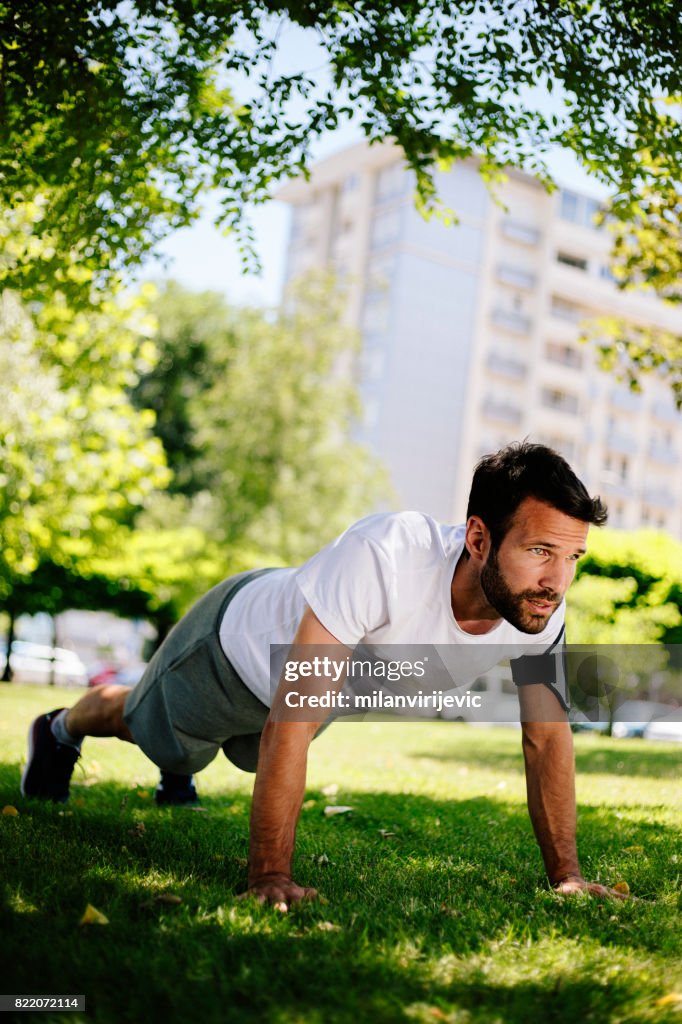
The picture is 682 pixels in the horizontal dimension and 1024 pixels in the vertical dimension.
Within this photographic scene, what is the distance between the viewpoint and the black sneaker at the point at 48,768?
4875 millimetres

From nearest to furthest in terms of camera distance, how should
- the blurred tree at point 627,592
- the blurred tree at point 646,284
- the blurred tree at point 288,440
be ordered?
the blurred tree at point 646,284 → the blurred tree at point 627,592 → the blurred tree at point 288,440

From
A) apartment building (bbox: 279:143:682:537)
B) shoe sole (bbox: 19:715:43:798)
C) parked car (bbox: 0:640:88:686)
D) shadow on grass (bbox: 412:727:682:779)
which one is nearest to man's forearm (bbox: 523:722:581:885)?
shoe sole (bbox: 19:715:43:798)

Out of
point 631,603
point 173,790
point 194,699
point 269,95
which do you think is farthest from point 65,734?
point 631,603

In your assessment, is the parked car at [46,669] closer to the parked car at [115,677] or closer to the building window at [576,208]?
the parked car at [115,677]

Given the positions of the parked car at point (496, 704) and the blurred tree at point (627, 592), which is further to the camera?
the blurred tree at point (627, 592)

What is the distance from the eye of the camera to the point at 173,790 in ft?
17.5

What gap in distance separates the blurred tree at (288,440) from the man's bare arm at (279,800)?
22.9 meters

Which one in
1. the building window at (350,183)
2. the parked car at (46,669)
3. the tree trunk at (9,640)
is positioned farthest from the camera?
the building window at (350,183)

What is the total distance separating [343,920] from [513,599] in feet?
3.76

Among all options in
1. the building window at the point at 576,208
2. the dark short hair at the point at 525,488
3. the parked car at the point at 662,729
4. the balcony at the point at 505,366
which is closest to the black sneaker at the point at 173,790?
the dark short hair at the point at 525,488

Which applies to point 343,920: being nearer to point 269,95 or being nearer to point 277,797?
point 277,797

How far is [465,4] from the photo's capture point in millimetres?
5309

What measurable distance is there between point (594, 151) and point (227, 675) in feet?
12.7

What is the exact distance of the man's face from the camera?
3.34 meters
